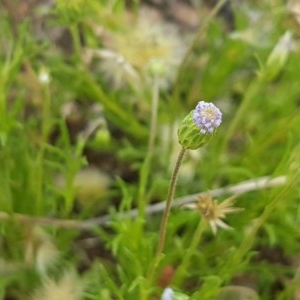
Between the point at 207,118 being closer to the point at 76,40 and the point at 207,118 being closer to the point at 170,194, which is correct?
the point at 170,194

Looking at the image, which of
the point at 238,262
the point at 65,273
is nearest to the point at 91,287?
the point at 65,273

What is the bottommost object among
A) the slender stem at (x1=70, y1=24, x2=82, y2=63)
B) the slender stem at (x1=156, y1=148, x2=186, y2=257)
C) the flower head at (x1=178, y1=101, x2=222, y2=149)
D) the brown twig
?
the slender stem at (x1=156, y1=148, x2=186, y2=257)

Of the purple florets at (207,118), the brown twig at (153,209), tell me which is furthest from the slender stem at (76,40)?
the purple florets at (207,118)

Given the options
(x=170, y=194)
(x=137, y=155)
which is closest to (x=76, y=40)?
(x=137, y=155)

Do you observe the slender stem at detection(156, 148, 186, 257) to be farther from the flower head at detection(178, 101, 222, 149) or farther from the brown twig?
the brown twig

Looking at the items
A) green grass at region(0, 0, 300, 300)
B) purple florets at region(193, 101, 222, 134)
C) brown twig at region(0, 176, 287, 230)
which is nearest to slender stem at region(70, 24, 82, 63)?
green grass at region(0, 0, 300, 300)

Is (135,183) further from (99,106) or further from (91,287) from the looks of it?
(91,287)
